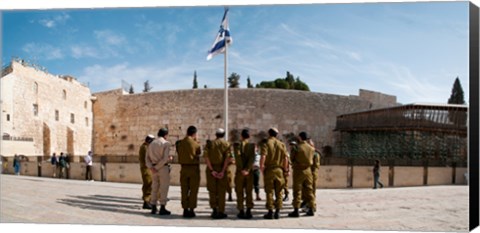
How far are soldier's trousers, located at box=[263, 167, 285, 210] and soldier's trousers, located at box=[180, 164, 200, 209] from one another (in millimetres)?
1191

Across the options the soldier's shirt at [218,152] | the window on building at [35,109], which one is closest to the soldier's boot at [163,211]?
the soldier's shirt at [218,152]

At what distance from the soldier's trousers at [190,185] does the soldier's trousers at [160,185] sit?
401 mm

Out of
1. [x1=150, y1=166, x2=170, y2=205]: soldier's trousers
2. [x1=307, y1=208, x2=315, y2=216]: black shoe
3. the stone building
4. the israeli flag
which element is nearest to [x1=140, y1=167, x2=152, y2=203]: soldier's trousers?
[x1=150, y1=166, x2=170, y2=205]: soldier's trousers

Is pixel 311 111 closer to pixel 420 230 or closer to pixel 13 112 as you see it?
pixel 13 112

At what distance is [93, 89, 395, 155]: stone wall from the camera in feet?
81.0

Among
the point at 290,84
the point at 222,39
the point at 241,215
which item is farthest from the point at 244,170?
the point at 290,84

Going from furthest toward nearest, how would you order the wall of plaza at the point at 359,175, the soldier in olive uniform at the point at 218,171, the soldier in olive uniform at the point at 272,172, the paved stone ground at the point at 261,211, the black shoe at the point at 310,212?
1. the wall of plaza at the point at 359,175
2. the black shoe at the point at 310,212
3. the soldier in olive uniform at the point at 218,171
4. the soldier in olive uniform at the point at 272,172
5. the paved stone ground at the point at 261,211

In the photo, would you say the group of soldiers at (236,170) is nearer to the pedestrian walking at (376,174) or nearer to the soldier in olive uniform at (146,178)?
the soldier in olive uniform at (146,178)

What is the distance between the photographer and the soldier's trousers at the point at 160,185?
750cm

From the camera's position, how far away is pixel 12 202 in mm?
8461

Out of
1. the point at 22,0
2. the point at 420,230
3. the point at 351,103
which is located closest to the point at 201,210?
the point at 420,230

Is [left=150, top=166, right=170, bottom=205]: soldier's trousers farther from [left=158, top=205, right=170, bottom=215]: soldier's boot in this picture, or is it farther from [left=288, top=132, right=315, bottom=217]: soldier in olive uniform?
[left=288, top=132, right=315, bottom=217]: soldier in olive uniform

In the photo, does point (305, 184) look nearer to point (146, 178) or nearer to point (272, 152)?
point (272, 152)

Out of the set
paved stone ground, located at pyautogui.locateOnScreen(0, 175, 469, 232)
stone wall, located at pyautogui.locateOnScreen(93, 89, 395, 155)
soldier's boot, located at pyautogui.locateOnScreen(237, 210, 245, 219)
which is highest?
stone wall, located at pyautogui.locateOnScreen(93, 89, 395, 155)
